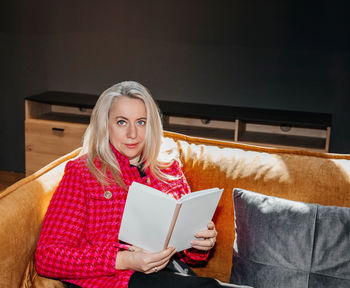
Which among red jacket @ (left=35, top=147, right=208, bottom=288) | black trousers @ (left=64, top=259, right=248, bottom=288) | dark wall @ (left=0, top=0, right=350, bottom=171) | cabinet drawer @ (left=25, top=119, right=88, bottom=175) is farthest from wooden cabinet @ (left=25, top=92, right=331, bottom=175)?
black trousers @ (left=64, top=259, right=248, bottom=288)

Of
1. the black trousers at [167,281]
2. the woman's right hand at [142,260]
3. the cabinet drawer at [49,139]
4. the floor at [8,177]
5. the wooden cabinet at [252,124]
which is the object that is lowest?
the floor at [8,177]

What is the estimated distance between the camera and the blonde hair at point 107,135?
5.36 feet

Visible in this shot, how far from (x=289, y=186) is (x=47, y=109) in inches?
98.7

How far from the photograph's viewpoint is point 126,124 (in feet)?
5.50

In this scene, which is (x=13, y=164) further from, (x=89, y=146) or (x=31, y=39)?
(x=89, y=146)

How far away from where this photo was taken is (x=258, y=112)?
329 centimetres

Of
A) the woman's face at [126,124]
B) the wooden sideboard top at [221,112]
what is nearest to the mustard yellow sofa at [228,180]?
the woman's face at [126,124]

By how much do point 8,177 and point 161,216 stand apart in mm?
3026

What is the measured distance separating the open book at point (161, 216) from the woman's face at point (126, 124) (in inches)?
13.1

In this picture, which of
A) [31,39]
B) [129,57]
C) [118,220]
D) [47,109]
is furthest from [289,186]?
[31,39]

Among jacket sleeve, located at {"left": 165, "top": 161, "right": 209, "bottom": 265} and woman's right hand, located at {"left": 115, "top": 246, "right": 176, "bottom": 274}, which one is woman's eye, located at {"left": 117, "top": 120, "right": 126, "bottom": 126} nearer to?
jacket sleeve, located at {"left": 165, "top": 161, "right": 209, "bottom": 265}

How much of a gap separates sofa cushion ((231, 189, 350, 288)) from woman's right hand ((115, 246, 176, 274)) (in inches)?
11.3

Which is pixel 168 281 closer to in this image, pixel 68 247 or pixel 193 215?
pixel 193 215

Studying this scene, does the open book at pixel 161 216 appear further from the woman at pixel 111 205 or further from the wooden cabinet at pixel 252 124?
the wooden cabinet at pixel 252 124
